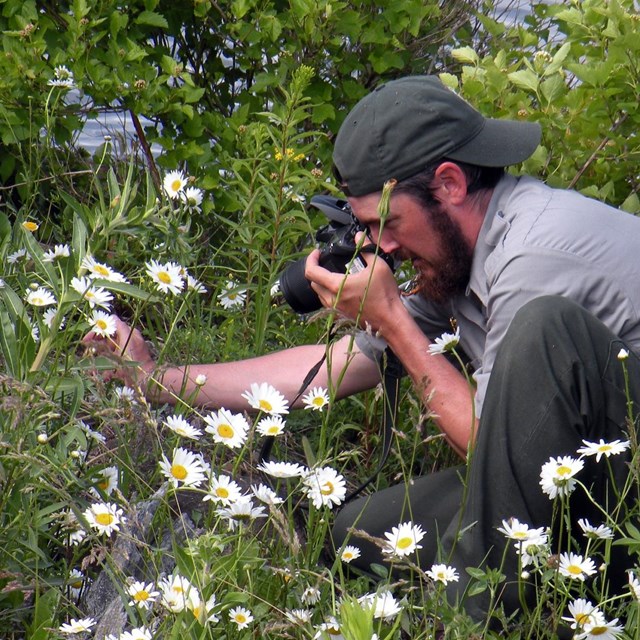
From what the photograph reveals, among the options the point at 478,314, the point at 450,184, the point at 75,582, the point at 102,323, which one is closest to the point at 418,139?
the point at 450,184

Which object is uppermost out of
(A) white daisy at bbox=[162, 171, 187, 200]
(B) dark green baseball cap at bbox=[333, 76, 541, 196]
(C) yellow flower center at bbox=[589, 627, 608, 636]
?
(B) dark green baseball cap at bbox=[333, 76, 541, 196]

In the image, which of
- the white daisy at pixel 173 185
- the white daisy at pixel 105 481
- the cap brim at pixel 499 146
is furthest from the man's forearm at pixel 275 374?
the white daisy at pixel 105 481

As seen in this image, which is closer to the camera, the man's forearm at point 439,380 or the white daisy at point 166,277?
the white daisy at point 166,277

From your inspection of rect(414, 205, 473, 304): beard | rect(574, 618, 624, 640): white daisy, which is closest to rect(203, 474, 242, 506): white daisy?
rect(574, 618, 624, 640): white daisy

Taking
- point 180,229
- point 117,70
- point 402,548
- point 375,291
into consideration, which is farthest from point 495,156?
point 117,70

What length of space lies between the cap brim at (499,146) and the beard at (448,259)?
0.49 ft

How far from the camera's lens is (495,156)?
2.74 m

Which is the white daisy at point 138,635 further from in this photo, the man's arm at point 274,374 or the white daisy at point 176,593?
the man's arm at point 274,374

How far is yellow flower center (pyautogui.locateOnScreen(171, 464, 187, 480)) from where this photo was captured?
202 cm

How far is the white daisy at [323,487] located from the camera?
2010mm

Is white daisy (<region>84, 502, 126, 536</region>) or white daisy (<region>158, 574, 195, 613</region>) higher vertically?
white daisy (<region>158, 574, 195, 613</region>)

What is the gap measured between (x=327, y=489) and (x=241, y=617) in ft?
0.98

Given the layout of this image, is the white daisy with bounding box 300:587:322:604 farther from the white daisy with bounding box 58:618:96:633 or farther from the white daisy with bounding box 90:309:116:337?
the white daisy with bounding box 90:309:116:337

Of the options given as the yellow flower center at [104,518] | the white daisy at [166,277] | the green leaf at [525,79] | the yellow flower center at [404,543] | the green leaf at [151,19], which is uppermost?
the green leaf at [525,79]
